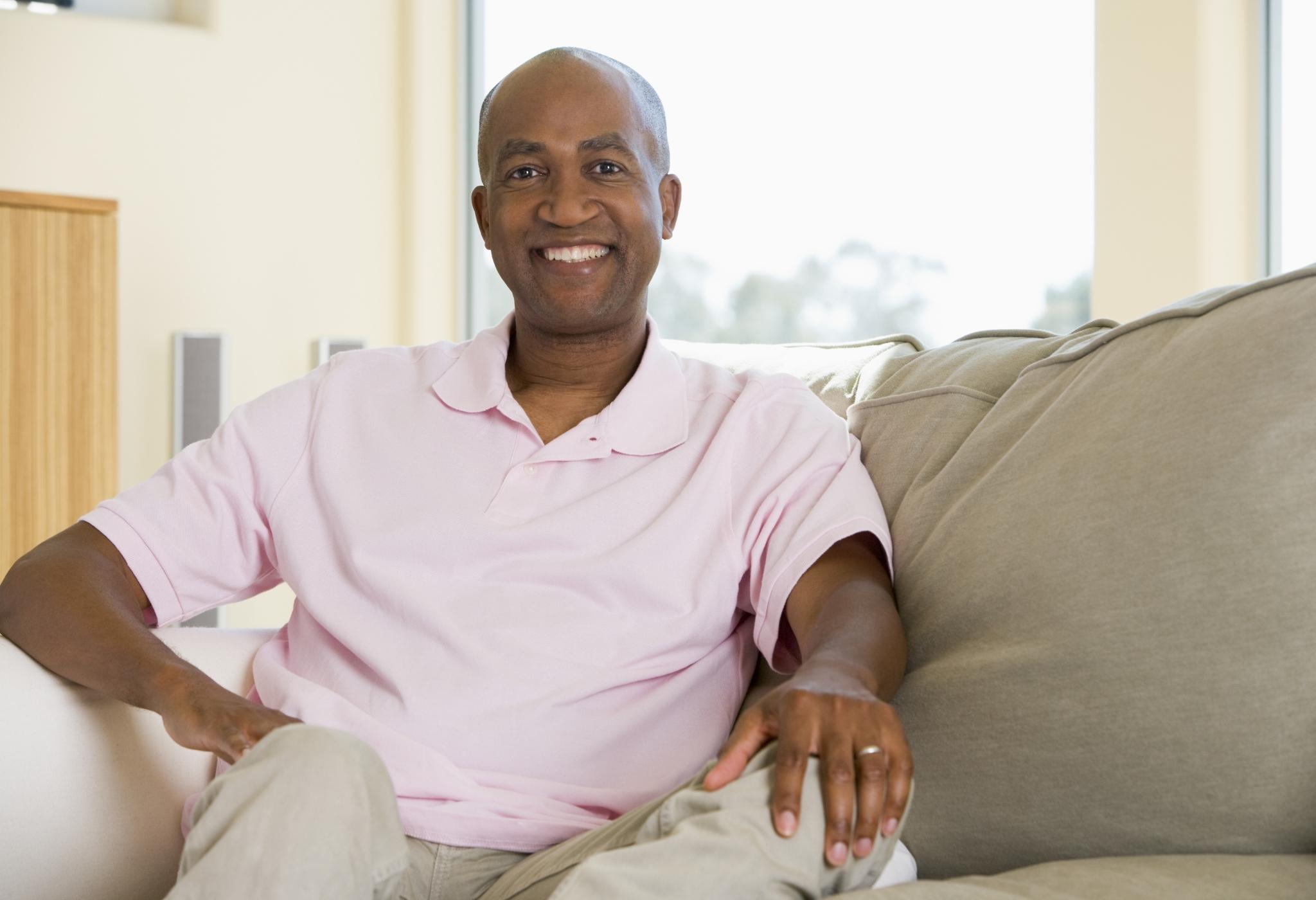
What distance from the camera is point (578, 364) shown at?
1.69m

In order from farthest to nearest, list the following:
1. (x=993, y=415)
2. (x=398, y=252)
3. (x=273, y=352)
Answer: (x=398, y=252) → (x=273, y=352) → (x=993, y=415)

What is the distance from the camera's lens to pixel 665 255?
401cm

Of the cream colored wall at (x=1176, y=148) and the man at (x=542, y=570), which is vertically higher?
the cream colored wall at (x=1176, y=148)

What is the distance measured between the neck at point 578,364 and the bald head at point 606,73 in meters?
0.22

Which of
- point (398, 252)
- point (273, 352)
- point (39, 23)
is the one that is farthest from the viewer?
point (398, 252)

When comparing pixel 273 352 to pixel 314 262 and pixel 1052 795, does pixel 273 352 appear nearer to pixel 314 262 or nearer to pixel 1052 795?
pixel 314 262

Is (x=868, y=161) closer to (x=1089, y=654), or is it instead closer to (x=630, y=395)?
(x=630, y=395)

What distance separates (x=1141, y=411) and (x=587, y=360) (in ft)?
2.49

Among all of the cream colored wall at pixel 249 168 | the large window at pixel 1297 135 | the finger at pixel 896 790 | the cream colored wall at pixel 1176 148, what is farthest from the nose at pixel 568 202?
the cream colored wall at pixel 249 168

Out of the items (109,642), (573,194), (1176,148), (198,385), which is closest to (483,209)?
(573,194)

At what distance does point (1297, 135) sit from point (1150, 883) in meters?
2.13

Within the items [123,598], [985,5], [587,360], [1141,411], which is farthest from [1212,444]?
[985,5]

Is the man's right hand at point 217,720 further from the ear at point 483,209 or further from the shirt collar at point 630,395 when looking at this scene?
the ear at point 483,209

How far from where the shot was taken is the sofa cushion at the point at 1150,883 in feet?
3.15
